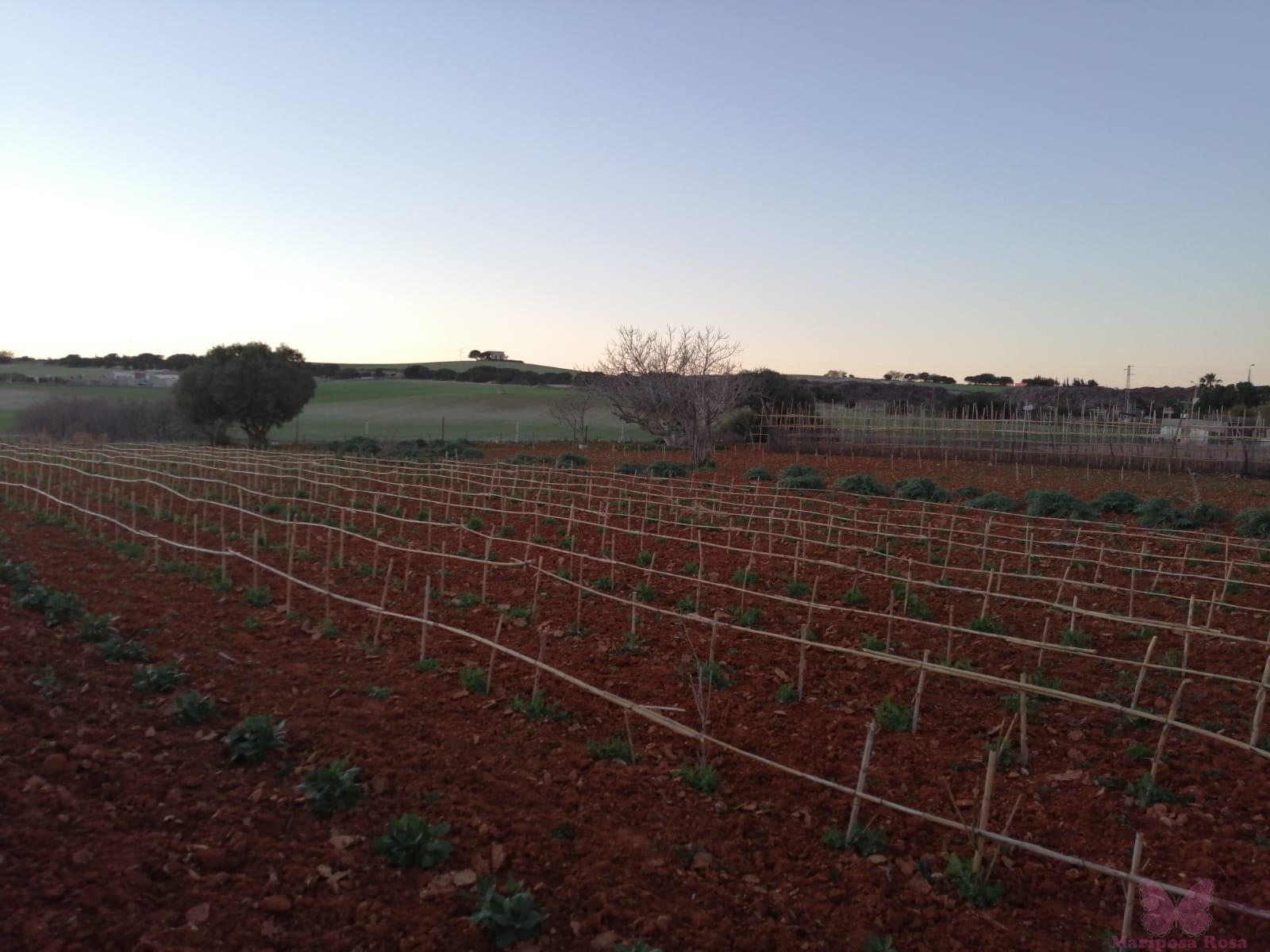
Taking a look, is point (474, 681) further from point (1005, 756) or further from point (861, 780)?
point (1005, 756)

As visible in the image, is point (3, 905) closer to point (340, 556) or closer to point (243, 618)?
point (243, 618)

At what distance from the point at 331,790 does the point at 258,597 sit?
179 inches

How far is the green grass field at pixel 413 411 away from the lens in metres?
45.1

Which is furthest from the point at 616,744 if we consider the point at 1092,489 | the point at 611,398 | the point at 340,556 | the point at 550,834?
the point at 611,398

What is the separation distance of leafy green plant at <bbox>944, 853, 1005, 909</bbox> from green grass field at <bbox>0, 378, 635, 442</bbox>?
117ft

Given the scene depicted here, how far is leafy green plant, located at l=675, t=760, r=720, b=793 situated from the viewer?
4.80 metres

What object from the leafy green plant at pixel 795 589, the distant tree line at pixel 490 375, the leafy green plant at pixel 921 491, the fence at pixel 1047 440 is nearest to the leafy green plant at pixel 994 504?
the leafy green plant at pixel 921 491

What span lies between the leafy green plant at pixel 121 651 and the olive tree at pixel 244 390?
92.7ft

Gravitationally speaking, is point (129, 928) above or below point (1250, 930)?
above

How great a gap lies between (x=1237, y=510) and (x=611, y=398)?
1975cm

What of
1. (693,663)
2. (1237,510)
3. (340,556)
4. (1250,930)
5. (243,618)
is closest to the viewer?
(1250,930)

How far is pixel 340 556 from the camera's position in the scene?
31.6 feet

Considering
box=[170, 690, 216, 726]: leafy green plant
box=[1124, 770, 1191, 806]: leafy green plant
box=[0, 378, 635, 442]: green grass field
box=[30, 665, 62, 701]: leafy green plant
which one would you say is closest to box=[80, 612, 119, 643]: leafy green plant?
box=[30, 665, 62, 701]: leafy green plant

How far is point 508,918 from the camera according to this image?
330 cm
